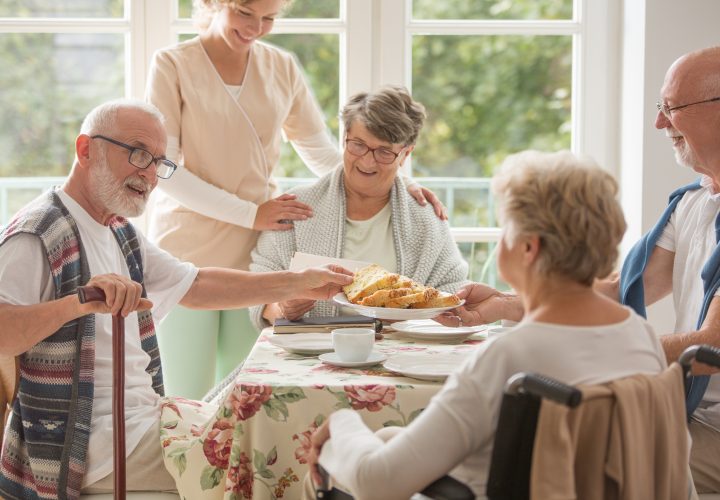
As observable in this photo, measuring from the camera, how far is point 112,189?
2102 mm

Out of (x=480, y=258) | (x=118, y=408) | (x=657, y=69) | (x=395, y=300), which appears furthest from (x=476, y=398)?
(x=480, y=258)

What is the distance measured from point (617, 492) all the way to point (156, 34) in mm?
2865

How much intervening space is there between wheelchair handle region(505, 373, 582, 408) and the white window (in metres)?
2.58

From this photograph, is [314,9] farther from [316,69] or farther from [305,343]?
[305,343]

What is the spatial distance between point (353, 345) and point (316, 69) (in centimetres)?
204

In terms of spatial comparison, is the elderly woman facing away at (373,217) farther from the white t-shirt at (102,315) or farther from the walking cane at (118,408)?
the walking cane at (118,408)

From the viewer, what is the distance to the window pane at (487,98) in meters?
3.71

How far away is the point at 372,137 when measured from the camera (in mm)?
2729

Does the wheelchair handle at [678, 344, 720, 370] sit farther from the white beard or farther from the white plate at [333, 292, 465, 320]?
the white beard

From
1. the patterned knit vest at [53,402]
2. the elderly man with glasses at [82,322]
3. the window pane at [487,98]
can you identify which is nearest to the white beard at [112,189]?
the elderly man with glasses at [82,322]

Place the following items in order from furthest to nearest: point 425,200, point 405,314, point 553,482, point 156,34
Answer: point 156,34
point 425,200
point 405,314
point 553,482

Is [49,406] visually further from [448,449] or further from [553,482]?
[553,482]

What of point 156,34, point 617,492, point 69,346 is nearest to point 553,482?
point 617,492

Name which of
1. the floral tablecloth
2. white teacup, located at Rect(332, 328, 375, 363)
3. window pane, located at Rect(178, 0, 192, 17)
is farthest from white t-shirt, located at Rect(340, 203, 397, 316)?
window pane, located at Rect(178, 0, 192, 17)
